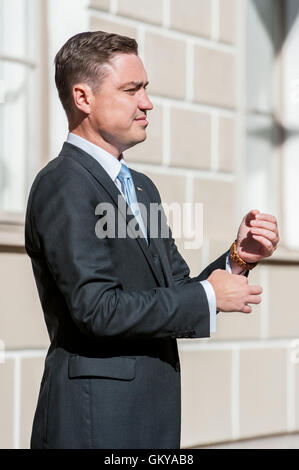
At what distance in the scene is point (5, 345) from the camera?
5.02m

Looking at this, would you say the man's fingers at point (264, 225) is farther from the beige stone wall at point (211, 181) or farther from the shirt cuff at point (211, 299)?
the beige stone wall at point (211, 181)

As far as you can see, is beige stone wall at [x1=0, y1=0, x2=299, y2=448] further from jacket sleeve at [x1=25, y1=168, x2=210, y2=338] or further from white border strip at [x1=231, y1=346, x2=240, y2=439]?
jacket sleeve at [x1=25, y1=168, x2=210, y2=338]

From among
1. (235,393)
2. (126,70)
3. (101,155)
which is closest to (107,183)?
(101,155)

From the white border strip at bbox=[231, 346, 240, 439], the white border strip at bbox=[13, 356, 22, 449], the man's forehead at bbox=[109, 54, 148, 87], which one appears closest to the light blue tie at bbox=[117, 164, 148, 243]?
the man's forehead at bbox=[109, 54, 148, 87]

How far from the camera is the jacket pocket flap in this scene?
2.93m

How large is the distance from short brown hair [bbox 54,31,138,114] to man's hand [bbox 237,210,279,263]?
1.98ft

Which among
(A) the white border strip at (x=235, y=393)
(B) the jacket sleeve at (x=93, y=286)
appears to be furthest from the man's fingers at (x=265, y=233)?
(A) the white border strip at (x=235, y=393)

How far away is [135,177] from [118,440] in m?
0.83

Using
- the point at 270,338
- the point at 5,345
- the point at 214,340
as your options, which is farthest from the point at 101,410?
the point at 270,338

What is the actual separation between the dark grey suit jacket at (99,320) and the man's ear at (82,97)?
122 millimetres

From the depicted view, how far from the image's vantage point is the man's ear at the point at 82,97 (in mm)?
3033

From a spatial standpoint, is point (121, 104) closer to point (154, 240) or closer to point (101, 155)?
point (101, 155)

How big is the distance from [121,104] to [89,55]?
17cm

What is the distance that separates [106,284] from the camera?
2844mm
